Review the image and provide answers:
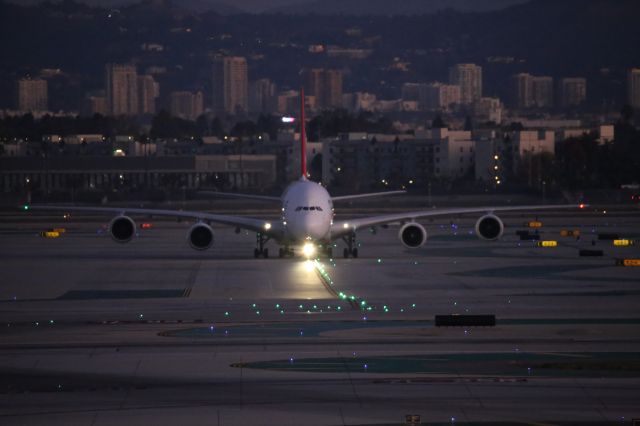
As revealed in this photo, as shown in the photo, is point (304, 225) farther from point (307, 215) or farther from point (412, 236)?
point (412, 236)

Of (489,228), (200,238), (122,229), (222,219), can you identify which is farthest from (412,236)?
(122,229)

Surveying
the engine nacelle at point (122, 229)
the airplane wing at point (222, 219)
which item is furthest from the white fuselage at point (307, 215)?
the engine nacelle at point (122, 229)

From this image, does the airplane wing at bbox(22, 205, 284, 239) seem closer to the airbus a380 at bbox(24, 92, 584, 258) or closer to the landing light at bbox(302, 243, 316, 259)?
the airbus a380 at bbox(24, 92, 584, 258)

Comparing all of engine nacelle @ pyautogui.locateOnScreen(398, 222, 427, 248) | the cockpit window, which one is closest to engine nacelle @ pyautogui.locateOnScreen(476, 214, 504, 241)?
engine nacelle @ pyautogui.locateOnScreen(398, 222, 427, 248)

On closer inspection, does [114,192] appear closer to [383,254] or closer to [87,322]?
[383,254]

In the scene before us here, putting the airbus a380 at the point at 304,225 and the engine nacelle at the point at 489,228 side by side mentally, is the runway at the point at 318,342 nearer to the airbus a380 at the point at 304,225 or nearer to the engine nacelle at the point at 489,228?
the airbus a380 at the point at 304,225

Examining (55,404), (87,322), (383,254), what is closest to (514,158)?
(383,254)

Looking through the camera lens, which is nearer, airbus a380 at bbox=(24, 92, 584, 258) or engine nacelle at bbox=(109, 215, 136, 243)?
airbus a380 at bbox=(24, 92, 584, 258)
